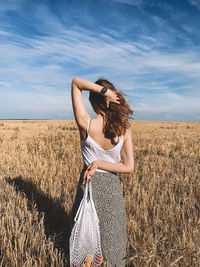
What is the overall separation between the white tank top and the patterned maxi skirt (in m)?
0.14

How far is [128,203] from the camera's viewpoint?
12.4ft

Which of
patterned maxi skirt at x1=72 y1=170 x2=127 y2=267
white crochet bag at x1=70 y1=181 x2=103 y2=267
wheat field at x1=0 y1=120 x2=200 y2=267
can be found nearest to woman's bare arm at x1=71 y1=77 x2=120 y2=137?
patterned maxi skirt at x1=72 y1=170 x2=127 y2=267

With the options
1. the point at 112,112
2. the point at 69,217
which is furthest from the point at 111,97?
the point at 69,217

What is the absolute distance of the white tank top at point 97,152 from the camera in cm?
225

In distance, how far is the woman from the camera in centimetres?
221

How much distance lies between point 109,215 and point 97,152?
61cm

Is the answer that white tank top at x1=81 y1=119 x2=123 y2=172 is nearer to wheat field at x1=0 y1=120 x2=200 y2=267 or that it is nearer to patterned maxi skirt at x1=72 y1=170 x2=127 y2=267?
patterned maxi skirt at x1=72 y1=170 x2=127 y2=267

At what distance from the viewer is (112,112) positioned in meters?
2.25

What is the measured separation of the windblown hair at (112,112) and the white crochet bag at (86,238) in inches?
25.4

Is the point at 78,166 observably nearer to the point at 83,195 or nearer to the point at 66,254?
the point at 66,254

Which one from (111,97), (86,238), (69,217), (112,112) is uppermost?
(111,97)

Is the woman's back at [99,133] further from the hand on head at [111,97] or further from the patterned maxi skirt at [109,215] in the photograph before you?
the patterned maxi skirt at [109,215]

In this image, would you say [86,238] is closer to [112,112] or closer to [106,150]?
[106,150]

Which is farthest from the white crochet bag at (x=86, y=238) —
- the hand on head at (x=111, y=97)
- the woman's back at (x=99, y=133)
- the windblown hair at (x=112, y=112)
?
the hand on head at (x=111, y=97)
